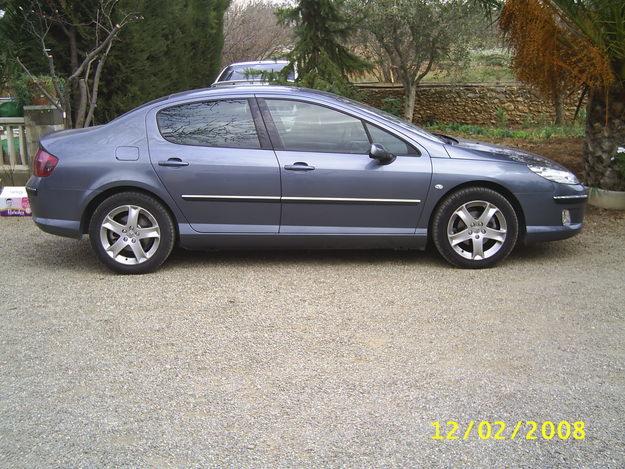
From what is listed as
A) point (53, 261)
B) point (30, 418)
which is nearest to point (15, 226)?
point (53, 261)

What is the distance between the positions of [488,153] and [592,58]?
230 centimetres

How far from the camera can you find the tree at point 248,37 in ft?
81.5

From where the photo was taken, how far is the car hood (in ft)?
20.0

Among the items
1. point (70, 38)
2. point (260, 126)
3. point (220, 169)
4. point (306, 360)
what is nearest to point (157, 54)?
point (70, 38)

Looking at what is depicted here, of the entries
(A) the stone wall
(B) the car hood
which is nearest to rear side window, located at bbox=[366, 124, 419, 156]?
(B) the car hood

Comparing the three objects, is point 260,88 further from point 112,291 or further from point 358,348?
point 358,348

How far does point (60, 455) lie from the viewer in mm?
3303

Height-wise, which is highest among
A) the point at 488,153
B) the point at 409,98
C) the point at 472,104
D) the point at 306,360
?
the point at 409,98

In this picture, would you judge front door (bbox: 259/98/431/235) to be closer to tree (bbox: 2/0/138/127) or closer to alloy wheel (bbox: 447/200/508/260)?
alloy wheel (bbox: 447/200/508/260)

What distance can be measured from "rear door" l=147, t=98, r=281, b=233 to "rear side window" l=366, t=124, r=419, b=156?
2.90 feet

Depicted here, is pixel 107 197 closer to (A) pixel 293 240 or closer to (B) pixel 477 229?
(A) pixel 293 240

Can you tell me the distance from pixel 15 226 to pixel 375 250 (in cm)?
411

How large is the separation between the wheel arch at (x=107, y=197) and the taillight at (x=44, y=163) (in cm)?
44

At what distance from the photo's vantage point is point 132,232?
235 inches
